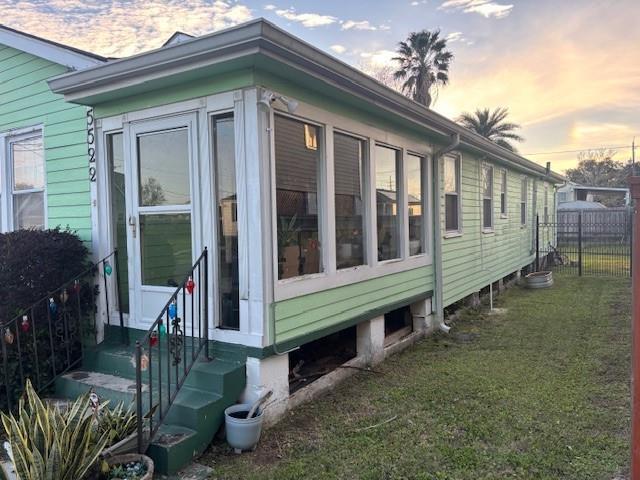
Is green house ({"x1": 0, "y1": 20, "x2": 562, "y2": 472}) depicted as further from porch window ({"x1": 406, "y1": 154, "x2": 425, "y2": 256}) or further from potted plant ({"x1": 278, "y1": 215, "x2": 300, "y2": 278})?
porch window ({"x1": 406, "y1": 154, "x2": 425, "y2": 256})

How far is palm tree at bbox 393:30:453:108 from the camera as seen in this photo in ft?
79.9

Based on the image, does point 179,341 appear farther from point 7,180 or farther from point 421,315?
point 421,315

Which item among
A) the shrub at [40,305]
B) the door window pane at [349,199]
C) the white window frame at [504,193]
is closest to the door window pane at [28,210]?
the shrub at [40,305]

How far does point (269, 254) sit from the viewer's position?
3.67m

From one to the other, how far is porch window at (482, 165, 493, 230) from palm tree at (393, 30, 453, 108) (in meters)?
15.8

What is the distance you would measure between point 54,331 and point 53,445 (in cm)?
192

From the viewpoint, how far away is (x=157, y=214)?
4.19 m

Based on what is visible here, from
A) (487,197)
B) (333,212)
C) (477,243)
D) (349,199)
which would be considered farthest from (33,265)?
(487,197)

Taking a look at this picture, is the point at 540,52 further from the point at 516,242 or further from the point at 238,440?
the point at 238,440

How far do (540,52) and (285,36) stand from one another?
30.9ft

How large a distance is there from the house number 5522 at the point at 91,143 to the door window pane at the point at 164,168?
0.65 m

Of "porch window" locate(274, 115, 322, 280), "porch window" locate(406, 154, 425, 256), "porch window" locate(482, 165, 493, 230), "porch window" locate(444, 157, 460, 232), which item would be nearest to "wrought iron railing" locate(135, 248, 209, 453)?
"porch window" locate(274, 115, 322, 280)

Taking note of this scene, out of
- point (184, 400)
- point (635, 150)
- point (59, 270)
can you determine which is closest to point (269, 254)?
point (184, 400)

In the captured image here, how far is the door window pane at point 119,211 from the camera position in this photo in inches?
177
